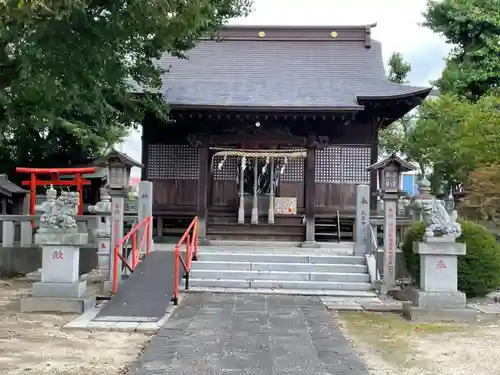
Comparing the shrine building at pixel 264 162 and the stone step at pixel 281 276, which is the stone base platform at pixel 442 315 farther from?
the shrine building at pixel 264 162

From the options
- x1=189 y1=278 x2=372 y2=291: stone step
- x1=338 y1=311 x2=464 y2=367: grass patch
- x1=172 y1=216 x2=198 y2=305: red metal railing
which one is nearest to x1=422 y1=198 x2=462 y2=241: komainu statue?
x1=338 y1=311 x2=464 y2=367: grass patch

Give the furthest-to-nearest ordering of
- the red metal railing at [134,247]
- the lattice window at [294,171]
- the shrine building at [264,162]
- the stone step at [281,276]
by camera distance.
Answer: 1. the lattice window at [294,171]
2. the shrine building at [264,162]
3. the stone step at [281,276]
4. the red metal railing at [134,247]

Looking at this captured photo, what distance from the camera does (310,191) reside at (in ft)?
50.5

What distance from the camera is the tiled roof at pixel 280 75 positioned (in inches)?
592

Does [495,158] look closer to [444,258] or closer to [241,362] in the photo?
[444,258]

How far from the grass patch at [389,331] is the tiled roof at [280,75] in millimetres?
6971

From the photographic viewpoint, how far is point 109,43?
681cm

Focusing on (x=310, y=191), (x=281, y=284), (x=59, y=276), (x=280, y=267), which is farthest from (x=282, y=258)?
(x=59, y=276)

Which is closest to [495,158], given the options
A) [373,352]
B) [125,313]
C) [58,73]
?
[373,352]

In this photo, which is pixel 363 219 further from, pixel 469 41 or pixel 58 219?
pixel 469 41

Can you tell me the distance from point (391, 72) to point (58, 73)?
A: 26.3 meters

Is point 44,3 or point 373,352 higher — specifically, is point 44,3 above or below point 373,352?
above

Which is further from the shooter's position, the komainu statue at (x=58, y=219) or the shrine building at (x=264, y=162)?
the shrine building at (x=264, y=162)

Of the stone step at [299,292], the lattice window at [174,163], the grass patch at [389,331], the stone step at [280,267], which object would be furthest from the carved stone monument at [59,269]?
the lattice window at [174,163]
